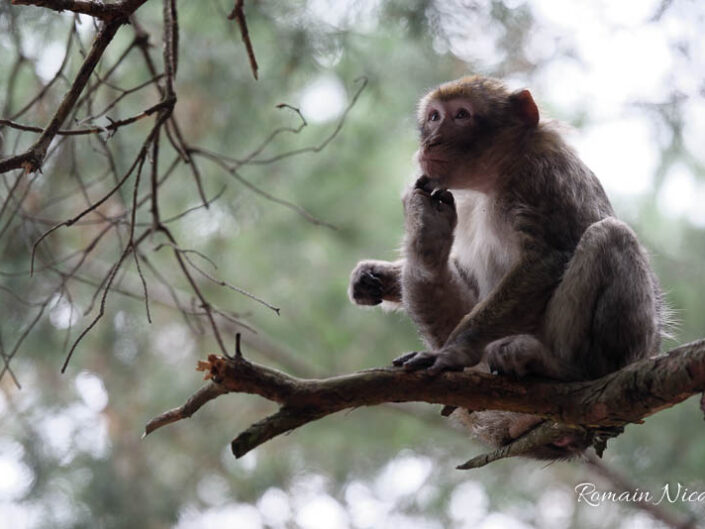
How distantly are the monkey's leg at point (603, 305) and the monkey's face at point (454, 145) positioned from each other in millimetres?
827

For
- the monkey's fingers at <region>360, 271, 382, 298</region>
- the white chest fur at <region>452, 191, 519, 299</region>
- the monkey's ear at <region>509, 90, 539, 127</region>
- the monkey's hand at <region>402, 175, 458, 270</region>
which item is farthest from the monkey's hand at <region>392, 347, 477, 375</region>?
the monkey's ear at <region>509, 90, 539, 127</region>

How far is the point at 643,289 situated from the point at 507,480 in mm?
6617

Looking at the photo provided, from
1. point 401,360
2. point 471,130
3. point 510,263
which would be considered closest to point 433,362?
point 401,360

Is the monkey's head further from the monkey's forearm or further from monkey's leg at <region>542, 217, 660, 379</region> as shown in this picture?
monkey's leg at <region>542, 217, 660, 379</region>

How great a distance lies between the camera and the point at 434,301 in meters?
4.71

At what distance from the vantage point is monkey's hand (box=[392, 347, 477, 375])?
12.1 ft

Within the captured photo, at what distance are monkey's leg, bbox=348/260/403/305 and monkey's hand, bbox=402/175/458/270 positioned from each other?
0.52m

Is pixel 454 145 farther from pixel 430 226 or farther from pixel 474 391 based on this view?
pixel 474 391

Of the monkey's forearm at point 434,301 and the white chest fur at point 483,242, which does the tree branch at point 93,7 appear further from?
the white chest fur at point 483,242

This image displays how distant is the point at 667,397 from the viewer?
132 inches

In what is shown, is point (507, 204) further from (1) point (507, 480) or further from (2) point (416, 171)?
(1) point (507, 480)

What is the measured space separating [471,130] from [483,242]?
1.97ft

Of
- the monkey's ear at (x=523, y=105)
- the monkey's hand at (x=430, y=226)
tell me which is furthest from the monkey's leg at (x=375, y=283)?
the monkey's ear at (x=523, y=105)

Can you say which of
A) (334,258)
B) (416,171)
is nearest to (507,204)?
(416,171)
